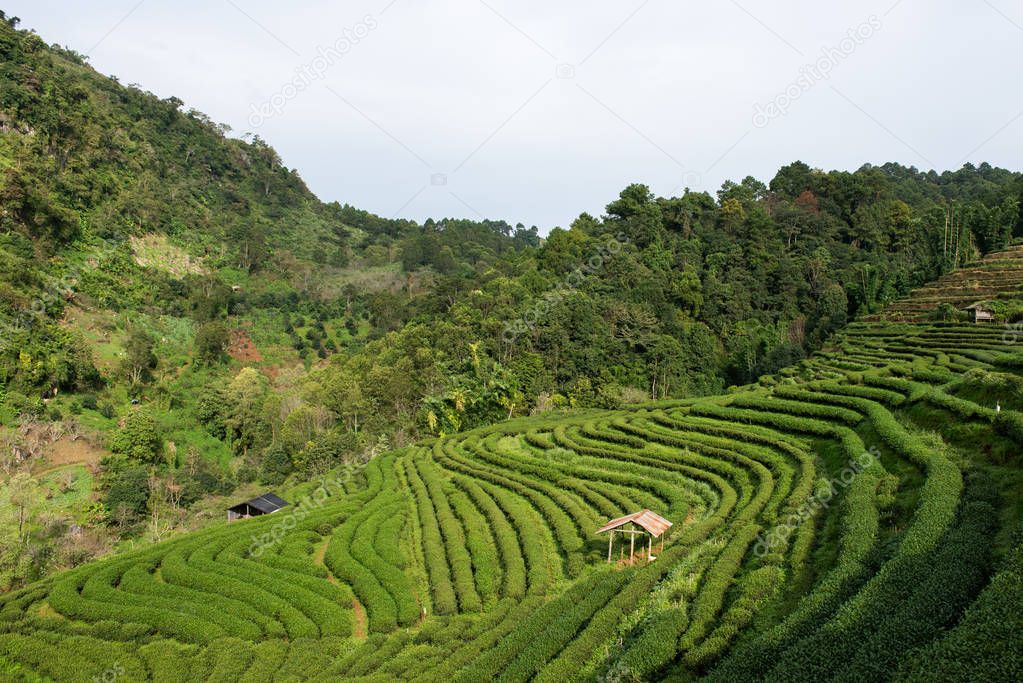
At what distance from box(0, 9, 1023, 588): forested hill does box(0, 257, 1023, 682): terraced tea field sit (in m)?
11.3

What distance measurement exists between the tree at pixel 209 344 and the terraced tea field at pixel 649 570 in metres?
33.1

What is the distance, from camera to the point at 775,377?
4100cm

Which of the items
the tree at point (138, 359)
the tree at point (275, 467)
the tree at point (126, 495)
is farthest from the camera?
the tree at point (138, 359)

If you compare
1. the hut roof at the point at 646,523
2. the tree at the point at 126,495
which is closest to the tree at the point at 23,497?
the tree at the point at 126,495

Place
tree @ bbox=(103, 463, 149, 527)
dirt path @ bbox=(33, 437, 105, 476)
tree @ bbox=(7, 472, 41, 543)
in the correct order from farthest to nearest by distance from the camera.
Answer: dirt path @ bbox=(33, 437, 105, 476)
tree @ bbox=(103, 463, 149, 527)
tree @ bbox=(7, 472, 41, 543)

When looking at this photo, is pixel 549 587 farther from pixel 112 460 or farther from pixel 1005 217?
pixel 1005 217

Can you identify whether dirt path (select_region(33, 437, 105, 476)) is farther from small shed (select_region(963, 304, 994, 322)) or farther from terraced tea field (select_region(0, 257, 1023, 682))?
small shed (select_region(963, 304, 994, 322))

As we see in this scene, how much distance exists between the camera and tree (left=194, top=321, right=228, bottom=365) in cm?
5834

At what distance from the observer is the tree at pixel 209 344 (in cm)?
5834

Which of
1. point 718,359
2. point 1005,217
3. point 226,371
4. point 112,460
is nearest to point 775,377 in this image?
point 718,359

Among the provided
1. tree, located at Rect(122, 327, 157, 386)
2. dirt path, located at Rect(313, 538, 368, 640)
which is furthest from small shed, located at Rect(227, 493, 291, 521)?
tree, located at Rect(122, 327, 157, 386)

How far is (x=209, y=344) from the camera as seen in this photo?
5838 centimetres

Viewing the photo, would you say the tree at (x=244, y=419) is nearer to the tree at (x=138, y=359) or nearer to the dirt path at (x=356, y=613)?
the tree at (x=138, y=359)

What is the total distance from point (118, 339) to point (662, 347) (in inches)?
1840
